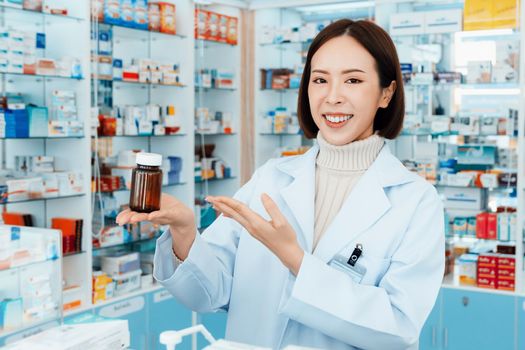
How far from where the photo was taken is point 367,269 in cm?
185

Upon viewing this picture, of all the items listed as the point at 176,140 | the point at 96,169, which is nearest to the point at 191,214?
the point at 96,169

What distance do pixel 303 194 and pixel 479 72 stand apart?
3.70m

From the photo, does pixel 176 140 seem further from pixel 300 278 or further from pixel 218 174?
pixel 300 278

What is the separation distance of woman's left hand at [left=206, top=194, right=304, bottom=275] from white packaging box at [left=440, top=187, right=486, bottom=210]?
4.03 m

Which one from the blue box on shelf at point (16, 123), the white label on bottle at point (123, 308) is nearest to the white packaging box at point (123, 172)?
the white label on bottle at point (123, 308)

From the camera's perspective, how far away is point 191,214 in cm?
182

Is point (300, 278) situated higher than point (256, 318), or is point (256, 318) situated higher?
point (300, 278)

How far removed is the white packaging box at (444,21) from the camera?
5.26 meters

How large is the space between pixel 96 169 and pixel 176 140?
904mm

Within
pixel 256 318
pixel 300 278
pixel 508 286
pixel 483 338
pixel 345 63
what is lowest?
pixel 483 338

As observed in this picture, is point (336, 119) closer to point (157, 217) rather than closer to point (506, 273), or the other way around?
point (157, 217)

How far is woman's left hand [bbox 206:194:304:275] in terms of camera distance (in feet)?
5.22

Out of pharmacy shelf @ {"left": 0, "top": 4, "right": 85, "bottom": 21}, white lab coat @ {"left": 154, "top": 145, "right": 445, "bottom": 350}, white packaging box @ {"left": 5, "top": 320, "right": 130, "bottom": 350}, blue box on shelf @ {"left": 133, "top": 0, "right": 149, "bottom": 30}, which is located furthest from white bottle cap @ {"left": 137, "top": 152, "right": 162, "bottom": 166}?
blue box on shelf @ {"left": 133, "top": 0, "right": 149, "bottom": 30}

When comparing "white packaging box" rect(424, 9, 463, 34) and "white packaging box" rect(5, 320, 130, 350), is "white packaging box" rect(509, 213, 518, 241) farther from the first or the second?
"white packaging box" rect(5, 320, 130, 350)
